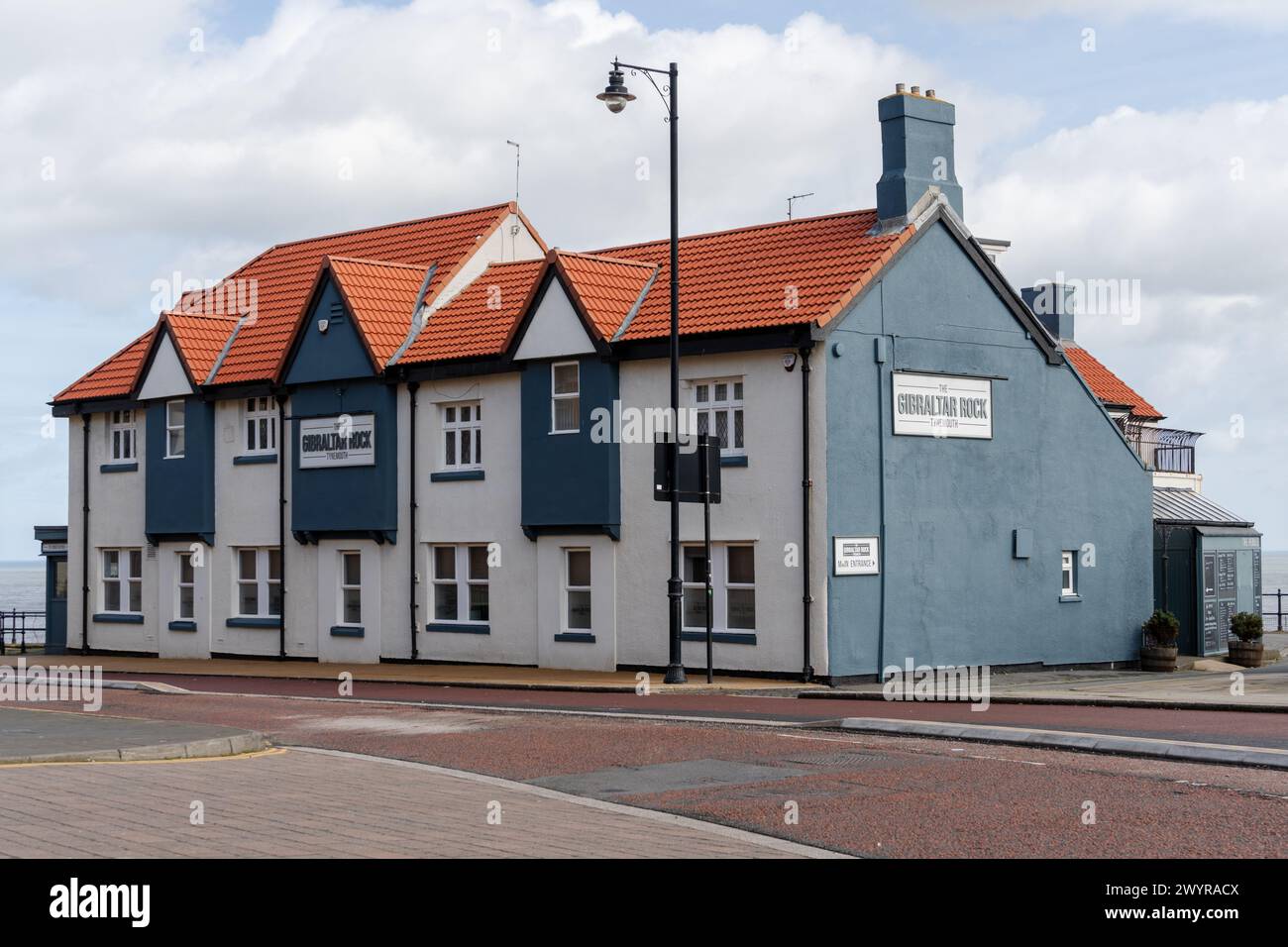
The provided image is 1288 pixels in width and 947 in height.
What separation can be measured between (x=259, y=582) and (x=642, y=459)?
38.2 feet

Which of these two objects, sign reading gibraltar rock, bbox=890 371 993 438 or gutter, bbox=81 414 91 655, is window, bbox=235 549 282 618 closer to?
gutter, bbox=81 414 91 655

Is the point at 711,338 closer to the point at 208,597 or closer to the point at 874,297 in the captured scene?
the point at 874,297

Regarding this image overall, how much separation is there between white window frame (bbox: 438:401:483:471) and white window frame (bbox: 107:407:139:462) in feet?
34.4

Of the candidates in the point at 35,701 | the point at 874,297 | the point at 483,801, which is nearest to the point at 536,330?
the point at 874,297

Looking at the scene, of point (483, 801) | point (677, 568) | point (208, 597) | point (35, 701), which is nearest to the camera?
point (483, 801)

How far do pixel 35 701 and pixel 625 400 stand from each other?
11.2m

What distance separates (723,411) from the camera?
28594mm

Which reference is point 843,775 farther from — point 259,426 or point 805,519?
point 259,426

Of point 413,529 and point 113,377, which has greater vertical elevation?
point 113,377

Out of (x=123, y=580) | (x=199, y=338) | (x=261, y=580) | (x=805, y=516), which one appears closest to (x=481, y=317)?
(x=261, y=580)

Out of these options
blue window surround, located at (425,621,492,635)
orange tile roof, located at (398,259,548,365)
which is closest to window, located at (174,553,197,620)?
blue window surround, located at (425,621,492,635)

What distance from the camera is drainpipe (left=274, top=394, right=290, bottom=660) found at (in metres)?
35.8

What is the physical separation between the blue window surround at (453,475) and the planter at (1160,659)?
13.6 metres
